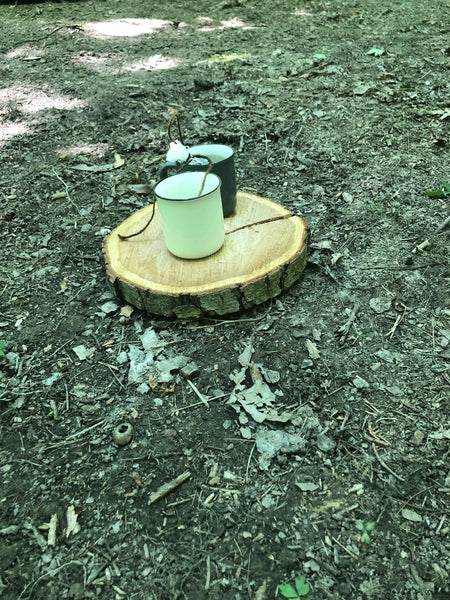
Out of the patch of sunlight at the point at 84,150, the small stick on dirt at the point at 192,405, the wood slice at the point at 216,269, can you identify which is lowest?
the small stick on dirt at the point at 192,405

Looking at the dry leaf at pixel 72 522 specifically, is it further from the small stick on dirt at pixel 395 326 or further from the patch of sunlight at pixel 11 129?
the patch of sunlight at pixel 11 129

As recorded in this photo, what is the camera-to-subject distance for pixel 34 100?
4570 mm

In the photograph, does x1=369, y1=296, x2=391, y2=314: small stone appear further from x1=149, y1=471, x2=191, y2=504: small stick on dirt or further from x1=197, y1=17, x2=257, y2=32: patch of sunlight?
x1=197, y1=17, x2=257, y2=32: patch of sunlight

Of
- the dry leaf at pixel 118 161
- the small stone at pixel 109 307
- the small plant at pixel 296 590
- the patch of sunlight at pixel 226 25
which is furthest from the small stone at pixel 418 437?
the patch of sunlight at pixel 226 25

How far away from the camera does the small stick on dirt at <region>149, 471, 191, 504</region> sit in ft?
5.29

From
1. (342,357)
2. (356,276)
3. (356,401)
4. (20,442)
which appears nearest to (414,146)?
(356,276)

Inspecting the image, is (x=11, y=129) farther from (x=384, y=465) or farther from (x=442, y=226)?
(x=384, y=465)

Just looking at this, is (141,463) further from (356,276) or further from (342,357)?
(356,276)

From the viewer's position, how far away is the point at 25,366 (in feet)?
7.07

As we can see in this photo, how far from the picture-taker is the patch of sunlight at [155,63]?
204 inches

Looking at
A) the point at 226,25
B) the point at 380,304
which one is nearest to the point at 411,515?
the point at 380,304

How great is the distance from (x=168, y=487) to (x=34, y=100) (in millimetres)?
4335

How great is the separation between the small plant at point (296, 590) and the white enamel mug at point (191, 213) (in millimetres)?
1387

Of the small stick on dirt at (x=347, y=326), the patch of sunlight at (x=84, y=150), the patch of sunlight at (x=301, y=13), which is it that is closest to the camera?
the small stick on dirt at (x=347, y=326)
